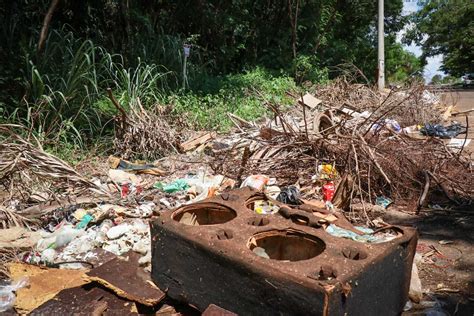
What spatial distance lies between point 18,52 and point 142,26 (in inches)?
136

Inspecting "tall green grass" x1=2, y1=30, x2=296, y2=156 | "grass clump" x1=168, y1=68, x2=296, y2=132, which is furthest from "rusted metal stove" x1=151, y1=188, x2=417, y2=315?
"grass clump" x1=168, y1=68, x2=296, y2=132

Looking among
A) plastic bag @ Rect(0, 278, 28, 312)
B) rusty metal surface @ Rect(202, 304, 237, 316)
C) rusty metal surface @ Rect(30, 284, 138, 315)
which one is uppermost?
rusty metal surface @ Rect(202, 304, 237, 316)

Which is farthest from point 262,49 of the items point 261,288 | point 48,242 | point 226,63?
point 261,288

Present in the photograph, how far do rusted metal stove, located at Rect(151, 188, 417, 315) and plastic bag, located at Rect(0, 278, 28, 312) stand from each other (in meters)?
0.79

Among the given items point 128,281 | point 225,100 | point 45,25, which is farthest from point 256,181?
point 225,100

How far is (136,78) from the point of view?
6.30 meters

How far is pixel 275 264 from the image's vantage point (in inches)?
69.2

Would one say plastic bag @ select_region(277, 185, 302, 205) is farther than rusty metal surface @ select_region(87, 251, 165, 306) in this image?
Yes

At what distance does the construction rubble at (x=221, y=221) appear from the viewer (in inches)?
A: 71.8

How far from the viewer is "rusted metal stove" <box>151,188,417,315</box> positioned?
165cm

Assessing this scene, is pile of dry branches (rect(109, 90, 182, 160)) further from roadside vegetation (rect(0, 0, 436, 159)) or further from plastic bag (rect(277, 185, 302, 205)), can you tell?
plastic bag (rect(277, 185, 302, 205))

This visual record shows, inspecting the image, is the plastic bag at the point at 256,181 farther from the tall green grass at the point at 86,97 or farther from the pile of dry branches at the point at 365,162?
the tall green grass at the point at 86,97

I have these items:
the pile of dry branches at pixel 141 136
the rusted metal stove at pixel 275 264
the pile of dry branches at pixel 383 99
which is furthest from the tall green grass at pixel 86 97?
the rusted metal stove at pixel 275 264

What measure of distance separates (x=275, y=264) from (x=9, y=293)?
1568mm
